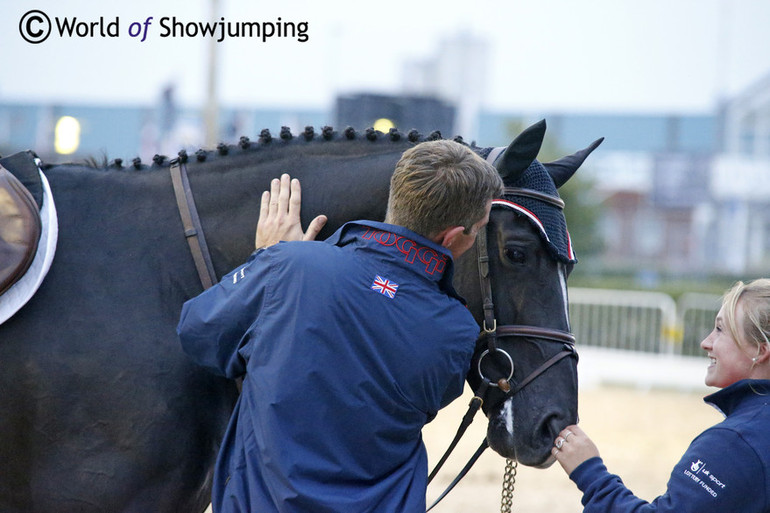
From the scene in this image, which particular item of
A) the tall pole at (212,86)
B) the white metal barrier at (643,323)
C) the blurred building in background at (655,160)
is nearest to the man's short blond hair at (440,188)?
the tall pole at (212,86)

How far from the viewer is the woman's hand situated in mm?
2252

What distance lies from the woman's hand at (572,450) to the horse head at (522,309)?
0.06 m

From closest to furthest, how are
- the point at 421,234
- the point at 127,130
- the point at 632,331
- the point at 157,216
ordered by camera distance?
the point at 421,234, the point at 157,216, the point at 632,331, the point at 127,130

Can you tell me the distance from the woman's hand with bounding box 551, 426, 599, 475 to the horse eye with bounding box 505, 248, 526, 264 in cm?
52

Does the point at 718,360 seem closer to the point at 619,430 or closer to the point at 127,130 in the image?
the point at 619,430

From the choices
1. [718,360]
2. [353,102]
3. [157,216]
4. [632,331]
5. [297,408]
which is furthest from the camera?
[632,331]

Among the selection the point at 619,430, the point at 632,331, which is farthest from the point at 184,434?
the point at 632,331

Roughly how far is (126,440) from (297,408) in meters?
0.65

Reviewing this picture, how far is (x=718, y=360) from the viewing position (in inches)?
89.0

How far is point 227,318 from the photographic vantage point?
206cm

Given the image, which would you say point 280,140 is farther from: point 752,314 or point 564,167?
point 752,314

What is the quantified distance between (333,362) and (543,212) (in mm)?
884

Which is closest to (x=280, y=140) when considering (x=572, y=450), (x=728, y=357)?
(x=572, y=450)

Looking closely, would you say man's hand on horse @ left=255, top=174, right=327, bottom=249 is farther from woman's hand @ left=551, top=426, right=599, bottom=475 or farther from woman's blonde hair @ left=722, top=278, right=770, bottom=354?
woman's blonde hair @ left=722, top=278, right=770, bottom=354
